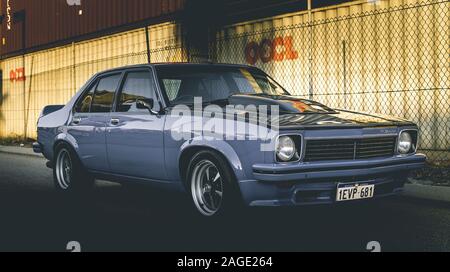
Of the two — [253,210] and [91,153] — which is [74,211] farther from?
[253,210]

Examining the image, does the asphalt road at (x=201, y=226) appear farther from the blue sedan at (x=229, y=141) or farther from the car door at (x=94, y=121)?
the car door at (x=94, y=121)

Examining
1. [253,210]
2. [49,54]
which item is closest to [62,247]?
[253,210]

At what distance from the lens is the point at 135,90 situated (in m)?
6.47

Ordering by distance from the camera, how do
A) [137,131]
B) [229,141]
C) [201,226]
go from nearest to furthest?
[229,141], [201,226], [137,131]

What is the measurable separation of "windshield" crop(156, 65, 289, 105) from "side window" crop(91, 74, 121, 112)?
0.76m

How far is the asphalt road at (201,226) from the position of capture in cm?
467

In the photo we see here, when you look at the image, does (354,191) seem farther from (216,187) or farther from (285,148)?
(216,187)

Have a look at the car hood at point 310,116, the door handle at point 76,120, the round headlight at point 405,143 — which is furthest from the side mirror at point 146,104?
the round headlight at point 405,143

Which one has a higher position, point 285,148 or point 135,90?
point 135,90

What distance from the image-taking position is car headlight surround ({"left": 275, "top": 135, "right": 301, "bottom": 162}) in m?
4.86

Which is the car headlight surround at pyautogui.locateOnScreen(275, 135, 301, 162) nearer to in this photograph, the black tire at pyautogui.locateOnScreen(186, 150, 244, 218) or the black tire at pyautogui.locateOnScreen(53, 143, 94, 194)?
the black tire at pyautogui.locateOnScreen(186, 150, 244, 218)

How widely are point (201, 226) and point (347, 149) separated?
1.43m

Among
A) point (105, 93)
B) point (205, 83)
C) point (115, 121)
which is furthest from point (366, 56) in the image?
point (115, 121)

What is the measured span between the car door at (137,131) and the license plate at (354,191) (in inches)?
67.6
